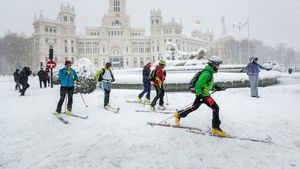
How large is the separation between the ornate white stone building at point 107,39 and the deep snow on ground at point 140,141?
285 ft

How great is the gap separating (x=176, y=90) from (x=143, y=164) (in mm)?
10910

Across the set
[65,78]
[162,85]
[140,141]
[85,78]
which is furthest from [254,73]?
[85,78]

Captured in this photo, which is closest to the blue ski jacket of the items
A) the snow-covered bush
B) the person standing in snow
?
the snow-covered bush

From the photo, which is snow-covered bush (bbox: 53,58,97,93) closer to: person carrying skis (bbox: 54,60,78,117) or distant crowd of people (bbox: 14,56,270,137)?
distant crowd of people (bbox: 14,56,270,137)

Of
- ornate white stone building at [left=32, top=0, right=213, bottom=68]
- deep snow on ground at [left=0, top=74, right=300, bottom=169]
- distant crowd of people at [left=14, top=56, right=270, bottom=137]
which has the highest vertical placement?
ornate white stone building at [left=32, top=0, right=213, bottom=68]

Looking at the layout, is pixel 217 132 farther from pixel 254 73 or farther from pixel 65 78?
pixel 254 73

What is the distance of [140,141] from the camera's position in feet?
19.5

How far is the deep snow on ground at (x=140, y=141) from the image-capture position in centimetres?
501

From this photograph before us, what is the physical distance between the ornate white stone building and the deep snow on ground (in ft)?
285

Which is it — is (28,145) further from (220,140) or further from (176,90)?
(176,90)

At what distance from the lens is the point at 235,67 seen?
22172 millimetres

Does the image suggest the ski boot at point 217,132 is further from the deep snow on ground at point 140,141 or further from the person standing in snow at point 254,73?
the person standing in snow at point 254,73

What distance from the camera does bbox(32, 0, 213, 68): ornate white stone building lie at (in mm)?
89750

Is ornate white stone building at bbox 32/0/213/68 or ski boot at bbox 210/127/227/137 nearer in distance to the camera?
ski boot at bbox 210/127/227/137
